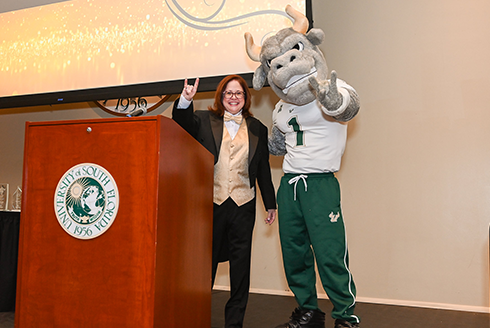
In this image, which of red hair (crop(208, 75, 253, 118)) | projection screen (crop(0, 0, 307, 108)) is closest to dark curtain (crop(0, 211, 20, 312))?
projection screen (crop(0, 0, 307, 108))

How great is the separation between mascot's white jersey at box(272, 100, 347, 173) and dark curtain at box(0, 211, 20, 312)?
179cm

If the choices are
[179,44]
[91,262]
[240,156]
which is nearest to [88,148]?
[91,262]

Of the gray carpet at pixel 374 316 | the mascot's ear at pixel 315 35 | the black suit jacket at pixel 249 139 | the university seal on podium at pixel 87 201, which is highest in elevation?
the mascot's ear at pixel 315 35

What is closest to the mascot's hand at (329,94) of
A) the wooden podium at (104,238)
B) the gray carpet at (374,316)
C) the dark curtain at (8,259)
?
the wooden podium at (104,238)

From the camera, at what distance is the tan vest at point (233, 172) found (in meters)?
1.88

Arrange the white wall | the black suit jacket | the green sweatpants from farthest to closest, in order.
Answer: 1. the white wall
2. the black suit jacket
3. the green sweatpants

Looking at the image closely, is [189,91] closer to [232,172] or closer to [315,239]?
[232,172]

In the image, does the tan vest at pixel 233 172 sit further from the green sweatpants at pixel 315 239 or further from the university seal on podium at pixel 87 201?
the university seal on podium at pixel 87 201

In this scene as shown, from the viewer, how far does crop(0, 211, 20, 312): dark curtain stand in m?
2.31

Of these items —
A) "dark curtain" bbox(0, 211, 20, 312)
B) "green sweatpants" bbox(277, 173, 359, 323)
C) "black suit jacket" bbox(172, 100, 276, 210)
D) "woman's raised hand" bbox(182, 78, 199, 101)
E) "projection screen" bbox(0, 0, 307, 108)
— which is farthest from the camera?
"projection screen" bbox(0, 0, 307, 108)

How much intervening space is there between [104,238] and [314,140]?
4.12ft

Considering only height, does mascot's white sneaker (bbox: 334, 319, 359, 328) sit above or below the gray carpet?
above

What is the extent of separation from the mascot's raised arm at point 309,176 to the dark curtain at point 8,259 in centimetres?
170

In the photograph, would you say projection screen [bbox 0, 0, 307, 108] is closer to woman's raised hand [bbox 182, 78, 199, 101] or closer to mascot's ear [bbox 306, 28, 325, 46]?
mascot's ear [bbox 306, 28, 325, 46]
